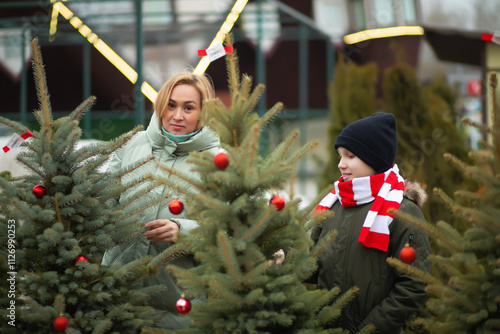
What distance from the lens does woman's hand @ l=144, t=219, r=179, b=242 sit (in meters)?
2.92

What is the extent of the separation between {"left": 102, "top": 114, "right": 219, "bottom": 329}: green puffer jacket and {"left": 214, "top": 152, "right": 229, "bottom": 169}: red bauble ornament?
1.70 feet

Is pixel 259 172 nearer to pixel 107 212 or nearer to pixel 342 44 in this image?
pixel 107 212

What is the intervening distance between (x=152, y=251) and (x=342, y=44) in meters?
10.8

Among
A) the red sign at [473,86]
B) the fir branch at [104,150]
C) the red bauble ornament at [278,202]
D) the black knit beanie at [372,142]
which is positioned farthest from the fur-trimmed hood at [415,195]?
the red sign at [473,86]

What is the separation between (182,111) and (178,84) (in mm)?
164

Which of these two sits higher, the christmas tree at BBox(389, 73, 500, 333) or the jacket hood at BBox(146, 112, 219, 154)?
the jacket hood at BBox(146, 112, 219, 154)

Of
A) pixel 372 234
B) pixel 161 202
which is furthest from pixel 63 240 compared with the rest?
pixel 372 234

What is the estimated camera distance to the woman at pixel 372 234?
2.77 m

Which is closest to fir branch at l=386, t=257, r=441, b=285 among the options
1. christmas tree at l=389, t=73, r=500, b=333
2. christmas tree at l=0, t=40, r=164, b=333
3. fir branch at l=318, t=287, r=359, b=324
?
christmas tree at l=389, t=73, r=500, b=333

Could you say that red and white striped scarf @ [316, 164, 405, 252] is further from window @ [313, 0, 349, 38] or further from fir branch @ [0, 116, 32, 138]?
window @ [313, 0, 349, 38]

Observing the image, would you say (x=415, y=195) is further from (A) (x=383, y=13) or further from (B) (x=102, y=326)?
(A) (x=383, y=13)

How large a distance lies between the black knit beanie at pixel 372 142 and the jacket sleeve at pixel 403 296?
0.34m

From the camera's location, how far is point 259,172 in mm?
2516

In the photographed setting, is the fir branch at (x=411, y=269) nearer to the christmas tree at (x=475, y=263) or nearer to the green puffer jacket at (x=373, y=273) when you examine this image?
the christmas tree at (x=475, y=263)
